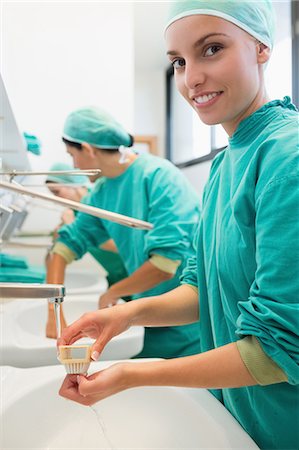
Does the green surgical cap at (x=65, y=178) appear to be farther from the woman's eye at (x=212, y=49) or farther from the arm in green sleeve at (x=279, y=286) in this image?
the arm in green sleeve at (x=279, y=286)

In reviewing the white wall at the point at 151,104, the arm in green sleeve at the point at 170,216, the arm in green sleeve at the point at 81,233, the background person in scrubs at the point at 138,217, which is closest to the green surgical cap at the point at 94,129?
the background person in scrubs at the point at 138,217

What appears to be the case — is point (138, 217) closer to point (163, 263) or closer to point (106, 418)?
point (163, 263)

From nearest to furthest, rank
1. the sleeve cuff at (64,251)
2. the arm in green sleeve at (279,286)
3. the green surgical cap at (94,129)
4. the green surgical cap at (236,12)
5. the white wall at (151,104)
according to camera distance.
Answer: the arm in green sleeve at (279,286), the green surgical cap at (236,12), the green surgical cap at (94,129), the sleeve cuff at (64,251), the white wall at (151,104)

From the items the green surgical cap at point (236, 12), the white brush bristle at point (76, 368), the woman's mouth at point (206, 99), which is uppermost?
the green surgical cap at point (236, 12)

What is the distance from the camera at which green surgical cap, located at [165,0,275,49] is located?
66 cm


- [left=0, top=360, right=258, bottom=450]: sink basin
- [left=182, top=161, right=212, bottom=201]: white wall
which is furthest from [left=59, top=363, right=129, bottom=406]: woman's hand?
[left=182, top=161, right=212, bottom=201]: white wall

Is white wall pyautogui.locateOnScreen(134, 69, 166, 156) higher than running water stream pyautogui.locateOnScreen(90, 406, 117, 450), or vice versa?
white wall pyautogui.locateOnScreen(134, 69, 166, 156)

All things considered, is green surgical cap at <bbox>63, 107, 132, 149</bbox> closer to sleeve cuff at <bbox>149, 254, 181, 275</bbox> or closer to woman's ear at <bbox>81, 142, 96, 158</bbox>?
woman's ear at <bbox>81, 142, 96, 158</bbox>

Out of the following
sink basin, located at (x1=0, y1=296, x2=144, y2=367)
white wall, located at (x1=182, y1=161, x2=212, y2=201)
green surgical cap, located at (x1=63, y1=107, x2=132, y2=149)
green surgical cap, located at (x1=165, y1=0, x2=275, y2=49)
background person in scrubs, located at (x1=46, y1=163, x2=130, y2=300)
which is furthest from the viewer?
white wall, located at (x1=182, y1=161, x2=212, y2=201)

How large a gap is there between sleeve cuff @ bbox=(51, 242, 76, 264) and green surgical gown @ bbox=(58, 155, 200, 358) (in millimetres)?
18

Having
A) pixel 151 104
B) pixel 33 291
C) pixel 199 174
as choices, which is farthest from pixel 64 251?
pixel 151 104

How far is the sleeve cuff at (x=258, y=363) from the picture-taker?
0.54 meters

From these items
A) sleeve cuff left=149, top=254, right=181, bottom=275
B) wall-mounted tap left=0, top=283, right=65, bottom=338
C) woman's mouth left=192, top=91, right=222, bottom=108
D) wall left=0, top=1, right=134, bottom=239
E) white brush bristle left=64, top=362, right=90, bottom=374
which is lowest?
white brush bristle left=64, top=362, right=90, bottom=374

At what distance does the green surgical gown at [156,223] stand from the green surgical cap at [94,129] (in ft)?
0.39
